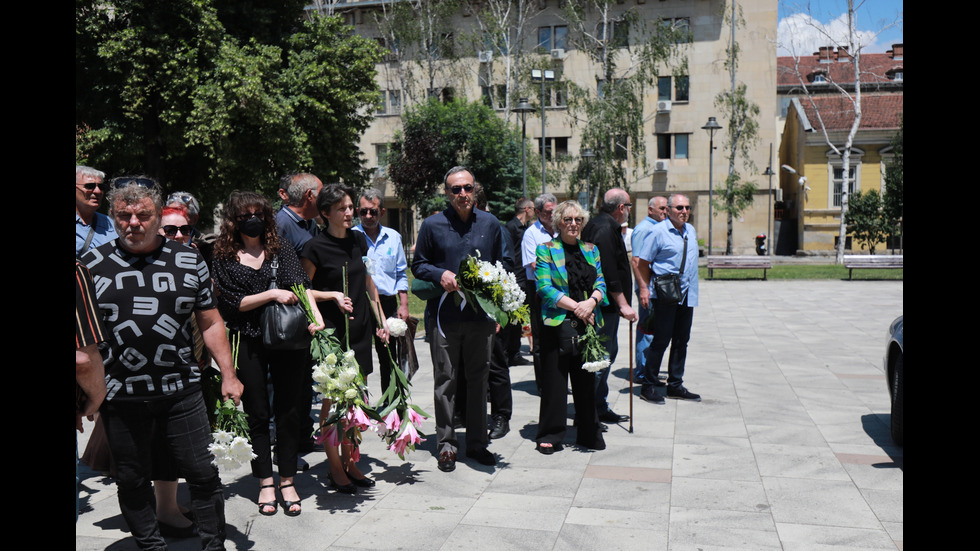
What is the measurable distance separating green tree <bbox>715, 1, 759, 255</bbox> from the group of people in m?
38.8

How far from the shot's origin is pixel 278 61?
78.9 ft

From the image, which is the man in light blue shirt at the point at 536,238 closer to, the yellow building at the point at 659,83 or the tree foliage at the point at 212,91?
the tree foliage at the point at 212,91

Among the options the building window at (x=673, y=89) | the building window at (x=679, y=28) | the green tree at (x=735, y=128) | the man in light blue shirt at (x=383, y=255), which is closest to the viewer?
the man in light blue shirt at (x=383, y=255)

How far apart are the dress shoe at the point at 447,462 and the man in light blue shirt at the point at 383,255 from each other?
47.7 inches

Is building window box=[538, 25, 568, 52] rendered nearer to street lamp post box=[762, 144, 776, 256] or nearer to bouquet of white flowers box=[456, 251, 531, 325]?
street lamp post box=[762, 144, 776, 256]

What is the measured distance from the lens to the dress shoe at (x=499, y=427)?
266 inches

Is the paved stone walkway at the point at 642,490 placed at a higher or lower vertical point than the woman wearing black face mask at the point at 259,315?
lower

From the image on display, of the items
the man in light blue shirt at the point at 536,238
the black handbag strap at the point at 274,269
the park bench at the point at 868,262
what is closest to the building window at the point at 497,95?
the park bench at the point at 868,262

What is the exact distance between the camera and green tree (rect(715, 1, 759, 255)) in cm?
4512

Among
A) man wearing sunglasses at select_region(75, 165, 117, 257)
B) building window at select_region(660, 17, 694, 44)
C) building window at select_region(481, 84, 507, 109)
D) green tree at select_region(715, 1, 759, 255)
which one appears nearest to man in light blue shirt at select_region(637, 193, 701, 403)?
man wearing sunglasses at select_region(75, 165, 117, 257)

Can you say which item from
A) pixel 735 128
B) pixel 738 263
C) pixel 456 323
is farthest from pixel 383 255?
pixel 735 128
